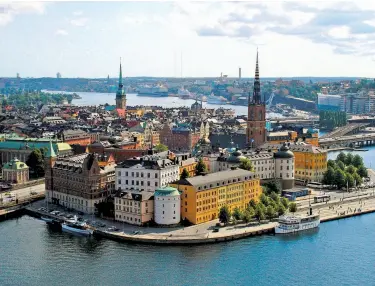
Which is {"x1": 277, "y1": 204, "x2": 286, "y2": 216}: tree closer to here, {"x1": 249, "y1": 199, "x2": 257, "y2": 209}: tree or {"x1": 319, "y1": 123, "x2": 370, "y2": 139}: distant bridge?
{"x1": 249, "y1": 199, "x2": 257, "y2": 209}: tree

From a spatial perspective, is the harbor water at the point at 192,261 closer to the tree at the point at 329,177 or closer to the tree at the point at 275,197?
the tree at the point at 275,197

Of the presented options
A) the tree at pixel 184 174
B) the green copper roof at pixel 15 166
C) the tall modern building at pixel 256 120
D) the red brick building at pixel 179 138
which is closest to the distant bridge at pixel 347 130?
Answer: the red brick building at pixel 179 138

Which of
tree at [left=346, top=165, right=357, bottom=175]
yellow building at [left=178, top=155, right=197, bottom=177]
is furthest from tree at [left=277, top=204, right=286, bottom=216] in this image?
tree at [left=346, top=165, right=357, bottom=175]

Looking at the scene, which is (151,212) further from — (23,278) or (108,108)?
(108,108)

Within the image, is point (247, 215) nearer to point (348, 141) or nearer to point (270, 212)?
point (270, 212)

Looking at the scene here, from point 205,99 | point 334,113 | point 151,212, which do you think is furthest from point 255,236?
point 205,99

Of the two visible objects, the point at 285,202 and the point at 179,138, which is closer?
the point at 285,202

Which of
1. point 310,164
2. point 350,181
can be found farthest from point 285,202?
point 310,164

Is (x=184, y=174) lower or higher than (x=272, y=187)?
higher
